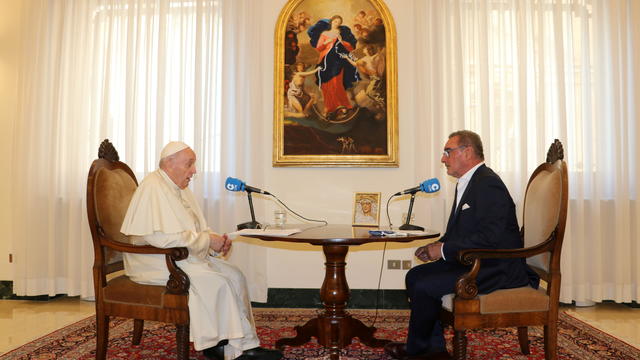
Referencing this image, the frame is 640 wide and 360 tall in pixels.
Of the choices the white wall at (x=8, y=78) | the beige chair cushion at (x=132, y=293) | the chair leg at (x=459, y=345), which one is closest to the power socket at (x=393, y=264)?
the chair leg at (x=459, y=345)

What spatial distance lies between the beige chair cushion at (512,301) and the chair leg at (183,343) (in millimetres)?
1494

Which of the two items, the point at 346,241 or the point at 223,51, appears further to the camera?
the point at 223,51

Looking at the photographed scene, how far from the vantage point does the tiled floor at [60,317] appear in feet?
14.1

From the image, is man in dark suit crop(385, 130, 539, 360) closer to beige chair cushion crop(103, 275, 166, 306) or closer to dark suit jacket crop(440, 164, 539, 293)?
dark suit jacket crop(440, 164, 539, 293)

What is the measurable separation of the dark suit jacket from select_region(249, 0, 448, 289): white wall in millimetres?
2194

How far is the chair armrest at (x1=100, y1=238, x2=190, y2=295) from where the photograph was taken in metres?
3.05

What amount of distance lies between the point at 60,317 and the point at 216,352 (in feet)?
7.90

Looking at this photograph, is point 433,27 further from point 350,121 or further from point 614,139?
point 614,139

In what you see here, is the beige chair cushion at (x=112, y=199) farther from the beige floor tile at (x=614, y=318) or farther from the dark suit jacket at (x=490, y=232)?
the beige floor tile at (x=614, y=318)

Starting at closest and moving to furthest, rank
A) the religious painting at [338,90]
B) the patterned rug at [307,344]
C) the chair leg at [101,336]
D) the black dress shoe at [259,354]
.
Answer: the chair leg at [101,336], the black dress shoe at [259,354], the patterned rug at [307,344], the religious painting at [338,90]

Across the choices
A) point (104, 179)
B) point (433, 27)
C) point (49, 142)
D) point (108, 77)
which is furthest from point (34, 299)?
point (433, 27)

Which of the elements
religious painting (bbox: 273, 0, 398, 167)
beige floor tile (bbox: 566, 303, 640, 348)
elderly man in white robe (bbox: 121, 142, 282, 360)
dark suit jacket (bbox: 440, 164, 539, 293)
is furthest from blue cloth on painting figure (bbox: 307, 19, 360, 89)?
beige floor tile (bbox: 566, 303, 640, 348)

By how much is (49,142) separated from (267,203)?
2491mm

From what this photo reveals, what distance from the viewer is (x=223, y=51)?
5.64 m
